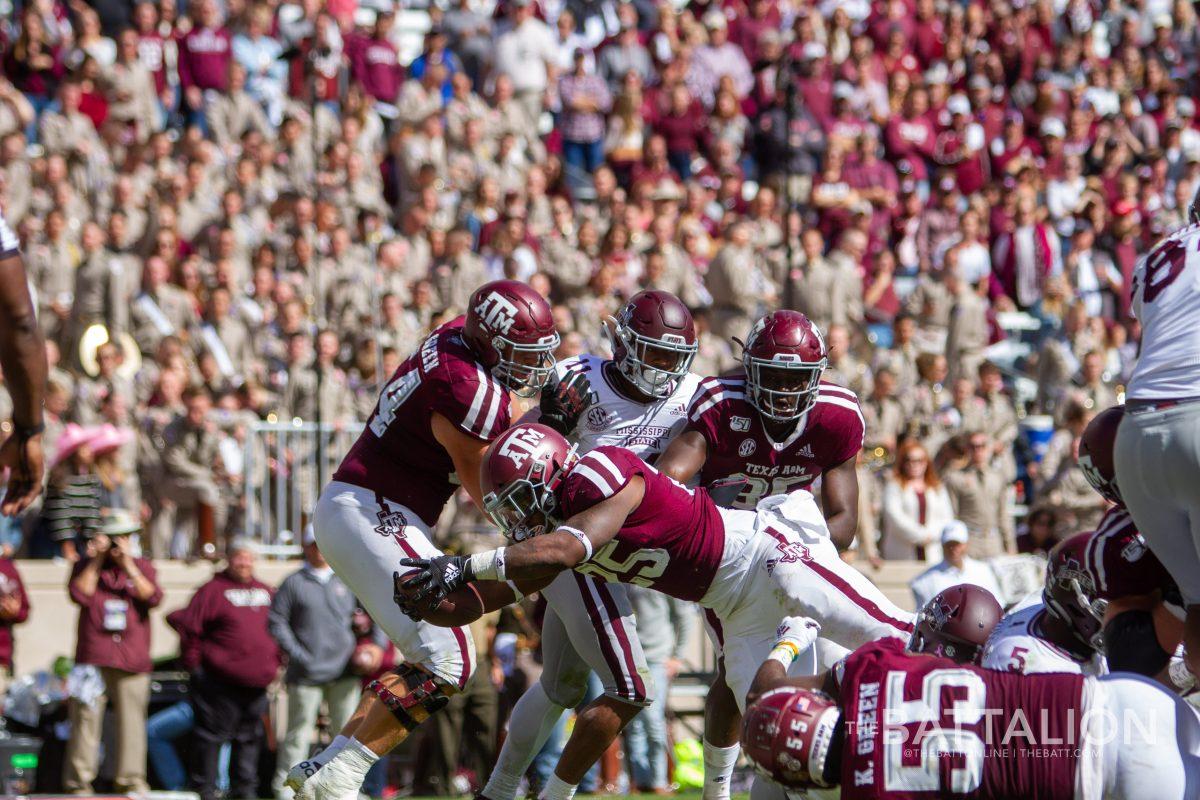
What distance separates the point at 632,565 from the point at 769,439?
112cm

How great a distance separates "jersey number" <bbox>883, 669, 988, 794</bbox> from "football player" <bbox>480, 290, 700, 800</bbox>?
2138 millimetres

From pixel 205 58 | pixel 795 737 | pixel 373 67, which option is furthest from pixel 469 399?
pixel 373 67

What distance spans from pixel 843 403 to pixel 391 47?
10974 mm

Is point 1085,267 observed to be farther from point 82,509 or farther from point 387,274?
point 82,509

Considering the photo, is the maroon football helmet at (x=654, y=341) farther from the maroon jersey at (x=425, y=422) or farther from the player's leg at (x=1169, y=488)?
the player's leg at (x=1169, y=488)

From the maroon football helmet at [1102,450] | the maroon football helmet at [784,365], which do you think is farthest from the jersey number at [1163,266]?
the maroon football helmet at [784,365]

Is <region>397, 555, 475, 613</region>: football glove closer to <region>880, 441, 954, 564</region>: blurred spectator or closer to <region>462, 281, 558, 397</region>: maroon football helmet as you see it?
<region>462, 281, 558, 397</region>: maroon football helmet

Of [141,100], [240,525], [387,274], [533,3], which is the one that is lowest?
[240,525]

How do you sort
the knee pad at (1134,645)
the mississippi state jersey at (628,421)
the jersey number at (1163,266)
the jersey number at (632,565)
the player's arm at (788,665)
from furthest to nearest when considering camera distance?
the mississippi state jersey at (628,421), the jersey number at (632,565), the knee pad at (1134,645), the jersey number at (1163,266), the player's arm at (788,665)

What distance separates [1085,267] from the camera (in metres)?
16.4

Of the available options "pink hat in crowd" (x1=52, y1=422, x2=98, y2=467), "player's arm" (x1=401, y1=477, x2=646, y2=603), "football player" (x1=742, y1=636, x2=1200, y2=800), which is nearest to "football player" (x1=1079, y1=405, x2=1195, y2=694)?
"football player" (x1=742, y1=636, x2=1200, y2=800)

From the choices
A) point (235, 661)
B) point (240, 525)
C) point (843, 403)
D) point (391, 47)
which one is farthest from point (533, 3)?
point (843, 403)

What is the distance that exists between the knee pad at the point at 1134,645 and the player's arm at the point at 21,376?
129 inches

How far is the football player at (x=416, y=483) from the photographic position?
22.0 ft
